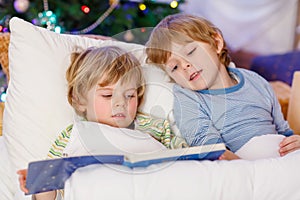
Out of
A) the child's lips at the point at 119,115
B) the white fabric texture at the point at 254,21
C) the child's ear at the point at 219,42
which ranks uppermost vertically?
the child's ear at the point at 219,42

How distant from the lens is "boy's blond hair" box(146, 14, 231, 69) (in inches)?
49.4

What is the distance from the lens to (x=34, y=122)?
121cm

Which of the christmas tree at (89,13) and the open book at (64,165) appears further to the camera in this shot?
the christmas tree at (89,13)

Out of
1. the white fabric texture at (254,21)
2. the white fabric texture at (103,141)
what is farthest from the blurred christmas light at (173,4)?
the white fabric texture at (103,141)

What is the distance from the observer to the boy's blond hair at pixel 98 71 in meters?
1.14

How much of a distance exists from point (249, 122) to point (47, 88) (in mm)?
609

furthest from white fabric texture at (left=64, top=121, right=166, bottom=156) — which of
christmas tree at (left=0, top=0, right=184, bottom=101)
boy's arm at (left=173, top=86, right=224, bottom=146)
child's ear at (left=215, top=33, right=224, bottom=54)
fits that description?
christmas tree at (left=0, top=0, right=184, bottom=101)

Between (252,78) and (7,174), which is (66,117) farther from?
(252,78)

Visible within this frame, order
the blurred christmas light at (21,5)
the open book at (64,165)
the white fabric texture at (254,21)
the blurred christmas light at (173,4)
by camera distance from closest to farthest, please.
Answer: the open book at (64,165)
the blurred christmas light at (21,5)
the blurred christmas light at (173,4)
the white fabric texture at (254,21)

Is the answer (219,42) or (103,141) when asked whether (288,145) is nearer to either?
(219,42)

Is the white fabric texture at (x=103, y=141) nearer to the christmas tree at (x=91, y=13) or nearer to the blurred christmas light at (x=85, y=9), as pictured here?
the christmas tree at (x=91, y=13)

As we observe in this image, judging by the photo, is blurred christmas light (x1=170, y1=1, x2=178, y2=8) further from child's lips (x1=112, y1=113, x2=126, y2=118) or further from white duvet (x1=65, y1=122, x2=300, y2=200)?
white duvet (x1=65, y1=122, x2=300, y2=200)

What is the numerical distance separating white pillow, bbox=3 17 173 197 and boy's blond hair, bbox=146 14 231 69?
0.12 meters

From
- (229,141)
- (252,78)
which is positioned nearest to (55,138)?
(229,141)
